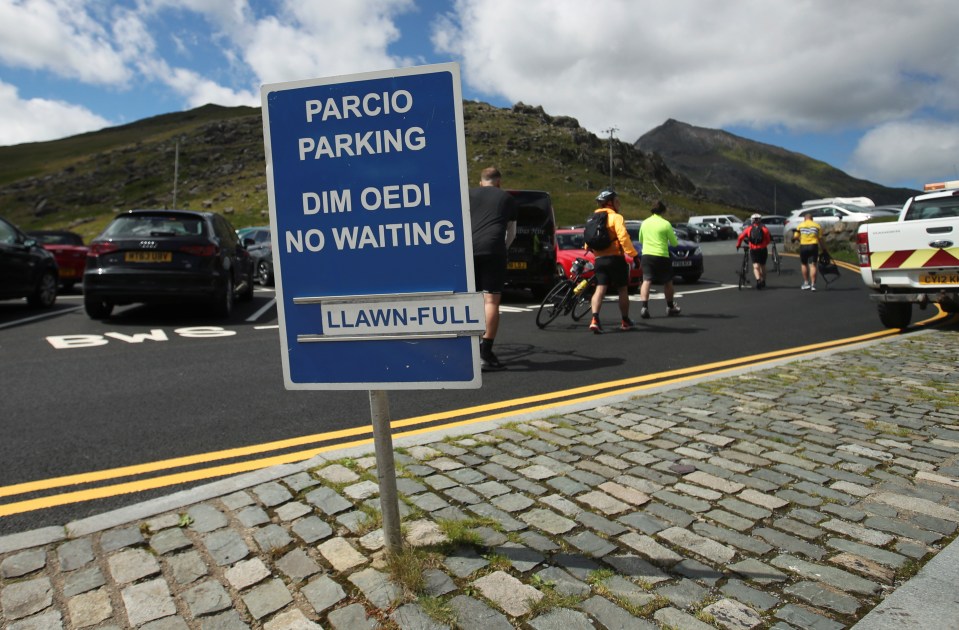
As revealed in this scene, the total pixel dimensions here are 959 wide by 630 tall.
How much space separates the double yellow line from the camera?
3.58 metres

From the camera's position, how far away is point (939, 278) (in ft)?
27.4

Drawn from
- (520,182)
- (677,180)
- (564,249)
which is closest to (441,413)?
(564,249)

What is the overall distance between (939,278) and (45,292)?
13411mm

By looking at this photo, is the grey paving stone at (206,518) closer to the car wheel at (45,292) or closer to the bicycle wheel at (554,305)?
the bicycle wheel at (554,305)

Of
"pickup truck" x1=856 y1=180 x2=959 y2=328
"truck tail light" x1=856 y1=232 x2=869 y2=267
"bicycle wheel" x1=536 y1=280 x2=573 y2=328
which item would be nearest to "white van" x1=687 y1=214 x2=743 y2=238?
"pickup truck" x1=856 y1=180 x2=959 y2=328

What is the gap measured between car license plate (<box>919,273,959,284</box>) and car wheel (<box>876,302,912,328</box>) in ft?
2.82

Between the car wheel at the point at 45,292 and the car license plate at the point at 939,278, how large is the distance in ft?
43.2

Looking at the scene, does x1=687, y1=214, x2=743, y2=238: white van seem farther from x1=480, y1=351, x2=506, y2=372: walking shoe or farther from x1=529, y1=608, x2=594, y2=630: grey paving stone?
x1=529, y1=608, x2=594, y2=630: grey paving stone

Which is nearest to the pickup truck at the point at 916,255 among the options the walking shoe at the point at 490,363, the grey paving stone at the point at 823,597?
the walking shoe at the point at 490,363

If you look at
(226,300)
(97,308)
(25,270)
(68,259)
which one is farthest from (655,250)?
(68,259)

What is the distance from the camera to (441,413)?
17.0 feet

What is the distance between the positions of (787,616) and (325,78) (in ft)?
8.22

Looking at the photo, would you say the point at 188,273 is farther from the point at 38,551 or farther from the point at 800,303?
the point at 800,303

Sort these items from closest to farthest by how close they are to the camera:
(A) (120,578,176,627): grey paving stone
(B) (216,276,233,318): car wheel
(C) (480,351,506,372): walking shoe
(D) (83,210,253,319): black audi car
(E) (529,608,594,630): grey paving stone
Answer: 1. (E) (529,608,594,630): grey paving stone
2. (A) (120,578,176,627): grey paving stone
3. (C) (480,351,506,372): walking shoe
4. (D) (83,210,253,319): black audi car
5. (B) (216,276,233,318): car wheel
